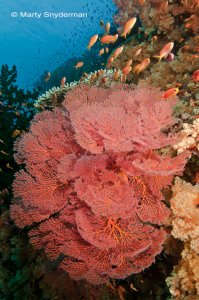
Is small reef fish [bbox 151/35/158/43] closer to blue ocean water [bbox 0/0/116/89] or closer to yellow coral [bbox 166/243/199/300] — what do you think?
yellow coral [bbox 166/243/199/300]

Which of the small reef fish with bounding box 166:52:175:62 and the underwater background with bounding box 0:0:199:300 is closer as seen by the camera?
the underwater background with bounding box 0:0:199:300

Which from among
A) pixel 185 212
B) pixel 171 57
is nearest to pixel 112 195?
pixel 185 212

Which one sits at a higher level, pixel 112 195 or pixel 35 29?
pixel 35 29

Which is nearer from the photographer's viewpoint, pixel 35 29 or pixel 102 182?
pixel 102 182

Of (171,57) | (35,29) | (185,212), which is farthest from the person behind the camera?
(35,29)

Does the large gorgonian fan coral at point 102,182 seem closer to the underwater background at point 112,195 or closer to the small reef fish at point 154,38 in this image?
the underwater background at point 112,195

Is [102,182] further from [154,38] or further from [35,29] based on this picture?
[35,29]

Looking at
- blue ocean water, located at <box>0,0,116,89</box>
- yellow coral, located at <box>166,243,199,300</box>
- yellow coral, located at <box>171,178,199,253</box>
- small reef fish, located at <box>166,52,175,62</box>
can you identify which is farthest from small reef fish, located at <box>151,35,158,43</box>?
blue ocean water, located at <box>0,0,116,89</box>

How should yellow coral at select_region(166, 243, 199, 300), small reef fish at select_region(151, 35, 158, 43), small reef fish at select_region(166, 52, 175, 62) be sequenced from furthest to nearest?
small reef fish at select_region(151, 35, 158, 43)
small reef fish at select_region(166, 52, 175, 62)
yellow coral at select_region(166, 243, 199, 300)

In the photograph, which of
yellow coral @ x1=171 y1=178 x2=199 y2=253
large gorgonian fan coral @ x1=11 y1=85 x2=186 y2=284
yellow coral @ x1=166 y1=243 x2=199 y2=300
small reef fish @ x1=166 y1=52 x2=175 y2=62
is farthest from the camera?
small reef fish @ x1=166 y1=52 x2=175 y2=62
